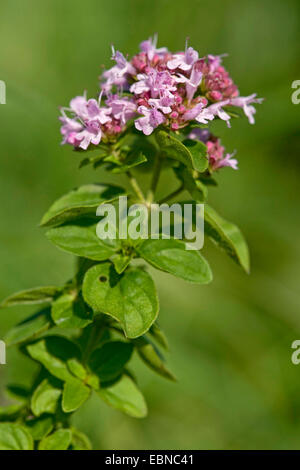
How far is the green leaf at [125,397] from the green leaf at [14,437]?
263 mm

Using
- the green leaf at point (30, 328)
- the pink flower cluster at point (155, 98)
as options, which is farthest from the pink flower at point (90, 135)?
the green leaf at point (30, 328)

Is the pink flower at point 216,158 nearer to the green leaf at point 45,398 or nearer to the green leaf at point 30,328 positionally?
the green leaf at point 30,328

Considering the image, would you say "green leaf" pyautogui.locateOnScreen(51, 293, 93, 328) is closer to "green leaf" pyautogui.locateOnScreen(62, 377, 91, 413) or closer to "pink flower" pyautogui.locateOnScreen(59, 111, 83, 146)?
"green leaf" pyautogui.locateOnScreen(62, 377, 91, 413)

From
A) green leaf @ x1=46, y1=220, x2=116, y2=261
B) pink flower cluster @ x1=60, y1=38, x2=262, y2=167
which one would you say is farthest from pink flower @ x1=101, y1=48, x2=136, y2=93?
green leaf @ x1=46, y1=220, x2=116, y2=261

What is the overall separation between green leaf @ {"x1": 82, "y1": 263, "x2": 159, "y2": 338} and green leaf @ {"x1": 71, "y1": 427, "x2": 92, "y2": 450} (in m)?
0.45

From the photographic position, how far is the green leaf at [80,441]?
1707 mm

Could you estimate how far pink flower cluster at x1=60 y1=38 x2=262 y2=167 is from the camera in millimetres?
1512

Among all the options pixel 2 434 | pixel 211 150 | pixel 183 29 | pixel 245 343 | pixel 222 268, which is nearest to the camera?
pixel 2 434

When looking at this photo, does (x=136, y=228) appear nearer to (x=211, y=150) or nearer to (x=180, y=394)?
(x=211, y=150)

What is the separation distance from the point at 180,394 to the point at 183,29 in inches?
111

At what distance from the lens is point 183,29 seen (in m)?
4.47

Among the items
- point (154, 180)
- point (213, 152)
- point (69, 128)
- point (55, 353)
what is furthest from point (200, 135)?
point (55, 353)
